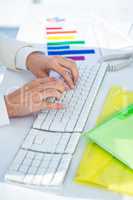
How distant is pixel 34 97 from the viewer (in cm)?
94

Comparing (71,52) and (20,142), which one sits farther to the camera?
(71,52)

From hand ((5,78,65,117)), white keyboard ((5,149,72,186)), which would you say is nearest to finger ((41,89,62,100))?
hand ((5,78,65,117))

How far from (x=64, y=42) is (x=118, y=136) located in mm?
615

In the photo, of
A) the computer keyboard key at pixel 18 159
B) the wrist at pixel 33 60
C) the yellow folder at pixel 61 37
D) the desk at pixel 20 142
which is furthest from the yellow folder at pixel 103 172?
the yellow folder at pixel 61 37

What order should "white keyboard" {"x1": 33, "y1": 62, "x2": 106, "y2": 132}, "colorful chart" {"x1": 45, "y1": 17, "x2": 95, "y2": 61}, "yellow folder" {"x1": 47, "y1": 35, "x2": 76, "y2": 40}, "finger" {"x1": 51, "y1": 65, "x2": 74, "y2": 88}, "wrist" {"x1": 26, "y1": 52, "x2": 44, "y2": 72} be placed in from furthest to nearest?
1. "yellow folder" {"x1": 47, "y1": 35, "x2": 76, "y2": 40}
2. "colorful chart" {"x1": 45, "y1": 17, "x2": 95, "y2": 61}
3. "wrist" {"x1": 26, "y1": 52, "x2": 44, "y2": 72}
4. "finger" {"x1": 51, "y1": 65, "x2": 74, "y2": 88}
5. "white keyboard" {"x1": 33, "y1": 62, "x2": 106, "y2": 132}

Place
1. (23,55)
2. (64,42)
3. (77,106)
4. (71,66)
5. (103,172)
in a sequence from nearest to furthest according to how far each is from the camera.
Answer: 1. (103,172)
2. (77,106)
3. (71,66)
4. (23,55)
5. (64,42)

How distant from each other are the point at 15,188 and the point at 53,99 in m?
0.31

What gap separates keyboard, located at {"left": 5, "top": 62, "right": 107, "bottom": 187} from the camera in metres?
0.72

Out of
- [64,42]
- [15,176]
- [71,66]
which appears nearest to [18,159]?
[15,176]

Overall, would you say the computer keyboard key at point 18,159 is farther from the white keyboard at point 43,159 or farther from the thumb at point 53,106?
the thumb at point 53,106

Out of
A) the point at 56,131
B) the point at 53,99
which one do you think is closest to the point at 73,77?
the point at 53,99

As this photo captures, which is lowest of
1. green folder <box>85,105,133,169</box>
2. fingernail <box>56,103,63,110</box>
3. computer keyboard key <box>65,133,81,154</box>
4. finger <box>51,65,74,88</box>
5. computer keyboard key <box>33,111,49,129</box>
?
computer keyboard key <box>33,111,49,129</box>

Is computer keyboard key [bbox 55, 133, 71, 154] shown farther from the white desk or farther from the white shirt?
the white shirt

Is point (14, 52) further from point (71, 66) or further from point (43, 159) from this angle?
point (43, 159)
